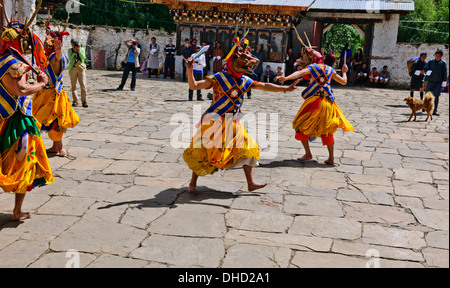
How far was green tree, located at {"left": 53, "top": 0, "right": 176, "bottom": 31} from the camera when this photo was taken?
95.3ft

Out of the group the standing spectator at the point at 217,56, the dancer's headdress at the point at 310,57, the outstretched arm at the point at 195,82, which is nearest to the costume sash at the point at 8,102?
the outstretched arm at the point at 195,82

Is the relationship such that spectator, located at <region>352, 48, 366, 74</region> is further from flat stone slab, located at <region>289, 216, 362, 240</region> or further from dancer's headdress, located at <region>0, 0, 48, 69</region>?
dancer's headdress, located at <region>0, 0, 48, 69</region>

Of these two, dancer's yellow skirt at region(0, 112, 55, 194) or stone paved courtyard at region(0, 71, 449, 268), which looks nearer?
stone paved courtyard at region(0, 71, 449, 268)

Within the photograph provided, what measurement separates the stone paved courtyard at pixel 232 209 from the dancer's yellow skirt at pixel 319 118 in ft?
1.73

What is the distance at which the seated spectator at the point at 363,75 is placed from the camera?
20.6 m

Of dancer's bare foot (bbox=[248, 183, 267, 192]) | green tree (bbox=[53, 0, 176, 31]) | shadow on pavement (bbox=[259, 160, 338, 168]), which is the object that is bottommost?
shadow on pavement (bbox=[259, 160, 338, 168])

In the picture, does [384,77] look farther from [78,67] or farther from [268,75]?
[78,67]

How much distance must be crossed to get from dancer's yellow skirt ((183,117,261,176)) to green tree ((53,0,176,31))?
2490 centimetres

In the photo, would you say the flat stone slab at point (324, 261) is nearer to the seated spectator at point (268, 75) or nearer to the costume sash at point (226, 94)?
the costume sash at point (226, 94)

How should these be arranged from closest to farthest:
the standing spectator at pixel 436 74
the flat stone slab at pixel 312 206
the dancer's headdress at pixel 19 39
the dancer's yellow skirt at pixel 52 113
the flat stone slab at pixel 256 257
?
the flat stone slab at pixel 256 257, the dancer's headdress at pixel 19 39, the flat stone slab at pixel 312 206, the dancer's yellow skirt at pixel 52 113, the standing spectator at pixel 436 74

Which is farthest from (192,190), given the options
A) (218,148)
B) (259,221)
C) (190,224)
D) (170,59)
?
(170,59)

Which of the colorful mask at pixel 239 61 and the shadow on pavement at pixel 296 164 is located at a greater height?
the colorful mask at pixel 239 61

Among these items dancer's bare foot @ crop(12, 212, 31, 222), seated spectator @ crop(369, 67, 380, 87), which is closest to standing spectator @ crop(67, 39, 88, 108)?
dancer's bare foot @ crop(12, 212, 31, 222)
